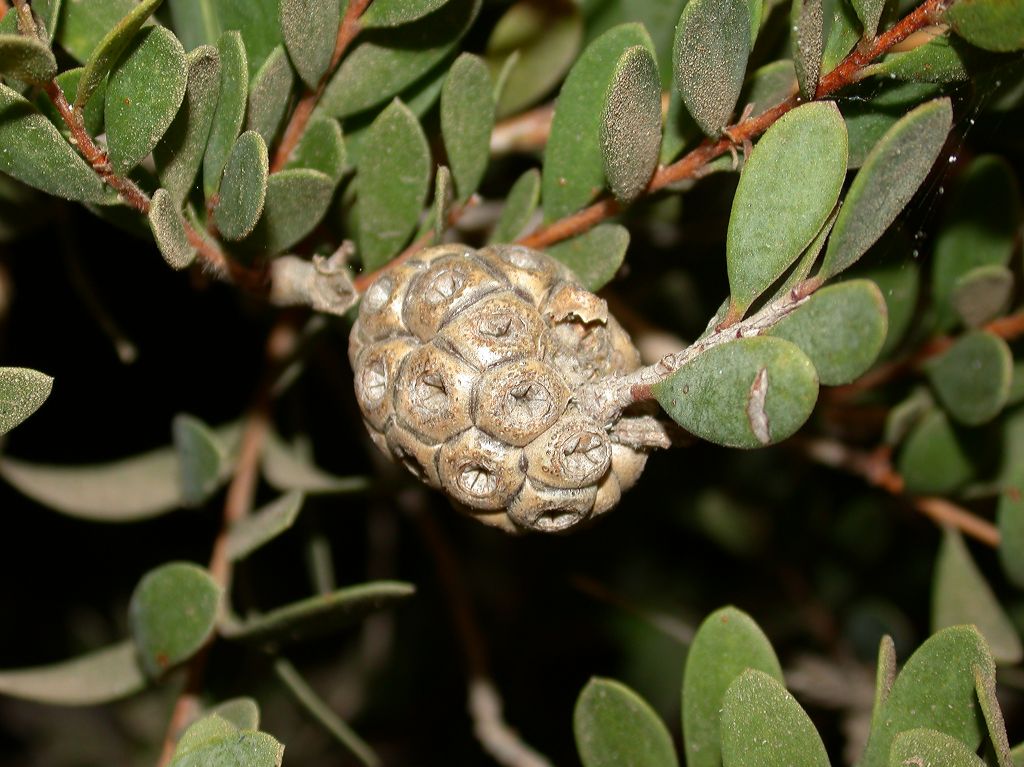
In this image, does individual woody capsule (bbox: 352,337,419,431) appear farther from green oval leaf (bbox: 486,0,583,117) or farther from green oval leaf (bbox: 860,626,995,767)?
green oval leaf (bbox: 860,626,995,767)

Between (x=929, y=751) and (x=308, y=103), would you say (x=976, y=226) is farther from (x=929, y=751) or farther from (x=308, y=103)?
(x=308, y=103)

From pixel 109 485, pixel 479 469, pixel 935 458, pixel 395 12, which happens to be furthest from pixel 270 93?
pixel 935 458

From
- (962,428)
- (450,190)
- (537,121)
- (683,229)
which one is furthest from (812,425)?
(450,190)

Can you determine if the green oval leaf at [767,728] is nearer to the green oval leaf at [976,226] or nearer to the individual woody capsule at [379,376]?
the individual woody capsule at [379,376]

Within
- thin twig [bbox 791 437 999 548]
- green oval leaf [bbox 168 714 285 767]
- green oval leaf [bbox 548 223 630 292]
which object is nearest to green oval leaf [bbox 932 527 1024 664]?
thin twig [bbox 791 437 999 548]

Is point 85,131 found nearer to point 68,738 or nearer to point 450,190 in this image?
point 450,190

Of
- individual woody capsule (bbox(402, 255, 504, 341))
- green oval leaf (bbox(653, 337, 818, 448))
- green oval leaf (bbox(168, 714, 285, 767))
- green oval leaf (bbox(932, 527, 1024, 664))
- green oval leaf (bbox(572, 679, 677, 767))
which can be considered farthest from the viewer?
green oval leaf (bbox(932, 527, 1024, 664))
